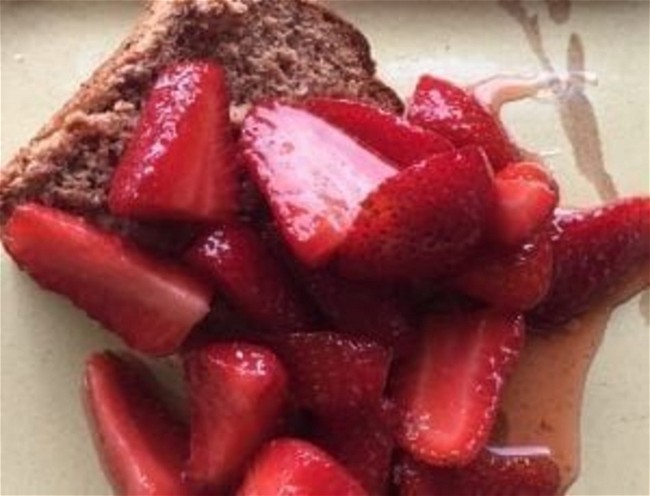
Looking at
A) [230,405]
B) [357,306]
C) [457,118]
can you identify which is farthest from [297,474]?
[457,118]

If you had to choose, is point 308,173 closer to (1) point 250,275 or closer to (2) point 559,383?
(1) point 250,275

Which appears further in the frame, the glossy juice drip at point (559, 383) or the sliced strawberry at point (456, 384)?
the glossy juice drip at point (559, 383)

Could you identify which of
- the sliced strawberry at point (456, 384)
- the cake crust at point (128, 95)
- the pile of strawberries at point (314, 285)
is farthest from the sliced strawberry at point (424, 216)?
the cake crust at point (128, 95)

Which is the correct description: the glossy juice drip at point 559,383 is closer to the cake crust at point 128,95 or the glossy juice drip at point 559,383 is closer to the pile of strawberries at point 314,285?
the pile of strawberries at point 314,285

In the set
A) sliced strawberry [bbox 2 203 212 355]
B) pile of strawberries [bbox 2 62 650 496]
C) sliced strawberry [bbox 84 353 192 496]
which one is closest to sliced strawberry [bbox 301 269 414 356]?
pile of strawberries [bbox 2 62 650 496]

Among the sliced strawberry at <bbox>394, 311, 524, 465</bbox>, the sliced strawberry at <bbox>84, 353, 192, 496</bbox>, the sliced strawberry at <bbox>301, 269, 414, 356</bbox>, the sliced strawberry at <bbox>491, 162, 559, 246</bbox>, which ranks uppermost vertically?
the sliced strawberry at <bbox>491, 162, 559, 246</bbox>

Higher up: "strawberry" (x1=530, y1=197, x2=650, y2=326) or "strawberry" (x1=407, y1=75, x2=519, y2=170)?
"strawberry" (x1=407, y1=75, x2=519, y2=170)

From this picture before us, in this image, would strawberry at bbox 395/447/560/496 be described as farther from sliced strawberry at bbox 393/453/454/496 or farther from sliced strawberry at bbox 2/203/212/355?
sliced strawberry at bbox 2/203/212/355
